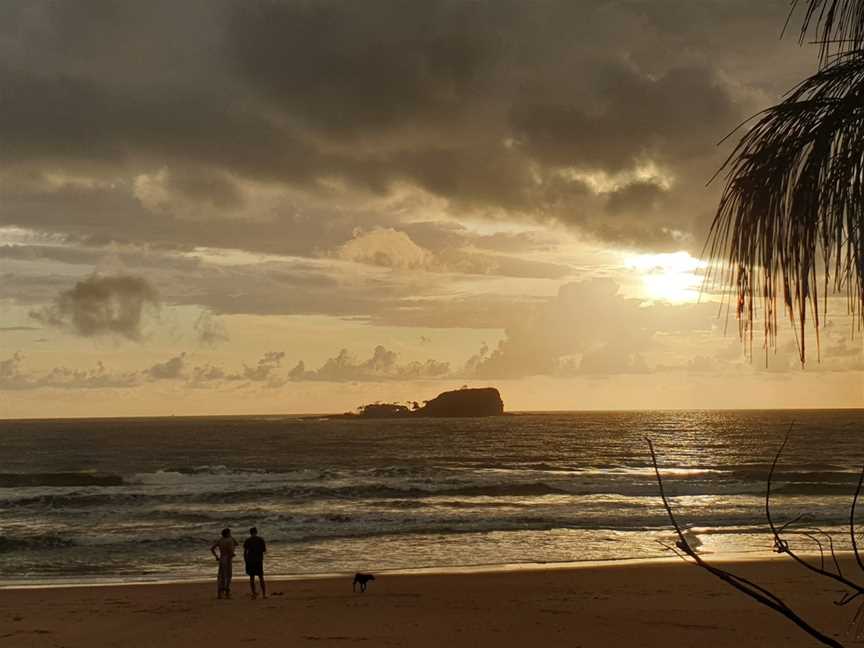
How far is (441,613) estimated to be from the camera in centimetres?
→ 1636

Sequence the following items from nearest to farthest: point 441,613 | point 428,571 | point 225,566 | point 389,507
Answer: point 441,613 → point 225,566 → point 428,571 → point 389,507

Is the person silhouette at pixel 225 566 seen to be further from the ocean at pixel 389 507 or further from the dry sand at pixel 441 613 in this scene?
the ocean at pixel 389 507

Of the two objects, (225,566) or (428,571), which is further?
(428,571)

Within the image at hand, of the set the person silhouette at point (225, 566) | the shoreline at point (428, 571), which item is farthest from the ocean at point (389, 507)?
the person silhouette at point (225, 566)

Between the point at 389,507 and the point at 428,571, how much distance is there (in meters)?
15.6

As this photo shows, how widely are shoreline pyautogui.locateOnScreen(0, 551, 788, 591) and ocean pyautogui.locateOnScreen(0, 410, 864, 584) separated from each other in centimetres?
44

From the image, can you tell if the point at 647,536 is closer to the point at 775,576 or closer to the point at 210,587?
the point at 775,576

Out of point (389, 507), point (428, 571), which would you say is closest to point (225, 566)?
point (428, 571)

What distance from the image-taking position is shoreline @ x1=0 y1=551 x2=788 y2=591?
2119 centimetres

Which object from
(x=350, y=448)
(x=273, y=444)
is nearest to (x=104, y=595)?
(x=350, y=448)

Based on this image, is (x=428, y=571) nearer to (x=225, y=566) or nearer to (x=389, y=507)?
(x=225, y=566)

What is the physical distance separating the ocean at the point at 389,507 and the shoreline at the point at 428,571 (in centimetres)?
44

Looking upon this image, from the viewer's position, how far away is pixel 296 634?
1462 cm

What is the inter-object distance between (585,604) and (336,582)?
604 cm
